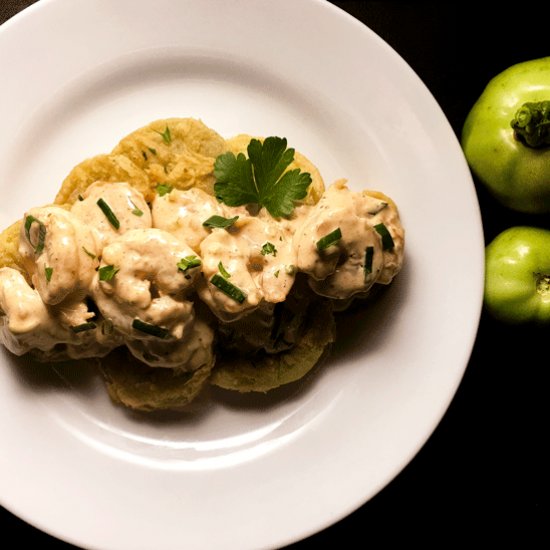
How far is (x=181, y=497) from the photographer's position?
2701 millimetres

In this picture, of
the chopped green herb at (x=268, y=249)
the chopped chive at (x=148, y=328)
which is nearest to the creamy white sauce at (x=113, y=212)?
the chopped chive at (x=148, y=328)

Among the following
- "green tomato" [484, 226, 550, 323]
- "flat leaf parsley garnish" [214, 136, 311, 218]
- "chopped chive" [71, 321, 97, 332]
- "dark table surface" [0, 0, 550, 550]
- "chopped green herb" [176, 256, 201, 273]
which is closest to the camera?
"chopped green herb" [176, 256, 201, 273]

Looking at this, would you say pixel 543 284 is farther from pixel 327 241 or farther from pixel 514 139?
pixel 327 241

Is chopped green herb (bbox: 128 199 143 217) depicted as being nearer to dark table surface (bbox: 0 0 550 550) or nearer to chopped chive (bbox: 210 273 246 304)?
chopped chive (bbox: 210 273 246 304)

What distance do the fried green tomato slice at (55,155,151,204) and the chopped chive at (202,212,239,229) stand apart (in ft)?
1.01

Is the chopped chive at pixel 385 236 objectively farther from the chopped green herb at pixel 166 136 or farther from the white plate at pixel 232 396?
the chopped green herb at pixel 166 136

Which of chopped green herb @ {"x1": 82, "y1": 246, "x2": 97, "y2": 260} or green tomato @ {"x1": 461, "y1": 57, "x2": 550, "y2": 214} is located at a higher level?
green tomato @ {"x1": 461, "y1": 57, "x2": 550, "y2": 214}

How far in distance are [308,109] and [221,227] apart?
0.77 meters

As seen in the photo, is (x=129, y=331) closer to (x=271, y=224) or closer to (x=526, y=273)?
(x=271, y=224)

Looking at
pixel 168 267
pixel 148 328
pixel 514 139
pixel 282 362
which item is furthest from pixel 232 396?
pixel 514 139

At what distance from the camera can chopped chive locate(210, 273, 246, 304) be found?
7.58ft

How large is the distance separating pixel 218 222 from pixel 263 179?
268mm

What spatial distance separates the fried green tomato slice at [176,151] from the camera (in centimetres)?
263

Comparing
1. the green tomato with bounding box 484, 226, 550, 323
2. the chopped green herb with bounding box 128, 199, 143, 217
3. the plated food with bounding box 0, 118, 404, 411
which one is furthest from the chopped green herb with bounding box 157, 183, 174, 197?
the green tomato with bounding box 484, 226, 550, 323
